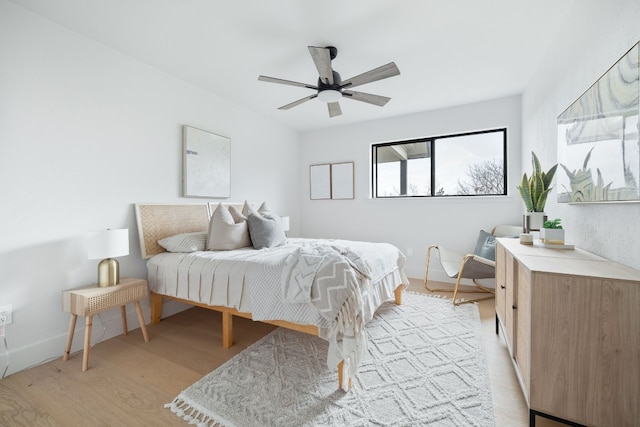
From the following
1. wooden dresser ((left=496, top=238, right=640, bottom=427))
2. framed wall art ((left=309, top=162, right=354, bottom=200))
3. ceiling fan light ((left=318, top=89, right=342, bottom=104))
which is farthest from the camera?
framed wall art ((left=309, top=162, right=354, bottom=200))

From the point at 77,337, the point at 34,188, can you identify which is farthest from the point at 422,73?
the point at 77,337

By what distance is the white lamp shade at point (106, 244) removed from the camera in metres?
1.95

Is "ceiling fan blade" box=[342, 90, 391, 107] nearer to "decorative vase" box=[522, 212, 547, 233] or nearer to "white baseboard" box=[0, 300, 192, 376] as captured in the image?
"decorative vase" box=[522, 212, 547, 233]

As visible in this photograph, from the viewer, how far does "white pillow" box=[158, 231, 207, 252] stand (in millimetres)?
2541

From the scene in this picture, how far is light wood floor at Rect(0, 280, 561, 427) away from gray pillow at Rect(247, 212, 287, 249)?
826mm

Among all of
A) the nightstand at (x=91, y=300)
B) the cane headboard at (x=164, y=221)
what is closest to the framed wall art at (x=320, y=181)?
the cane headboard at (x=164, y=221)

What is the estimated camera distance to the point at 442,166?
13.2 ft

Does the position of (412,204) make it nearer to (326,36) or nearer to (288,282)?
(326,36)

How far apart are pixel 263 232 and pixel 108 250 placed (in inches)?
50.4

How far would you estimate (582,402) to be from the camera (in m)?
1.10

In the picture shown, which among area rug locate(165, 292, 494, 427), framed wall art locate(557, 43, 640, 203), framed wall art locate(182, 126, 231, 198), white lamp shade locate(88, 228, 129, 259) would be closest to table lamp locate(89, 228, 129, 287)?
white lamp shade locate(88, 228, 129, 259)

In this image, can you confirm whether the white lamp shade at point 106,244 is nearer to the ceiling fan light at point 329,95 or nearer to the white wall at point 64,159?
the white wall at point 64,159

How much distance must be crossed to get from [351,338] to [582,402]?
103cm

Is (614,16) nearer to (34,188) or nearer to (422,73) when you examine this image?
(422,73)
